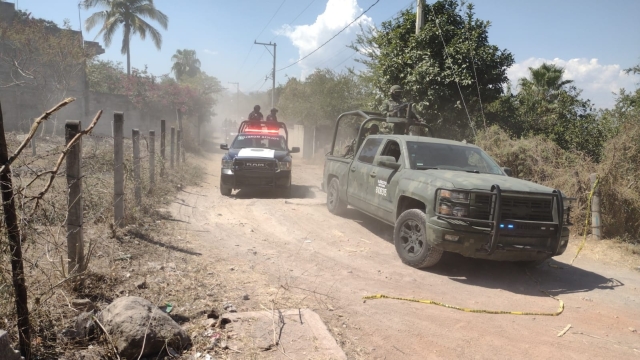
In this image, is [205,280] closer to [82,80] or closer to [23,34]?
[23,34]

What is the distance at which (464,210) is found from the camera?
5.22m

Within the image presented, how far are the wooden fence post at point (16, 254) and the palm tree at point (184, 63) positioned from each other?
218ft

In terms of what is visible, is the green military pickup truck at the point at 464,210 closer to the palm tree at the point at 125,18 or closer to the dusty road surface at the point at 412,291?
the dusty road surface at the point at 412,291

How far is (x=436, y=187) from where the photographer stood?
17.8 ft

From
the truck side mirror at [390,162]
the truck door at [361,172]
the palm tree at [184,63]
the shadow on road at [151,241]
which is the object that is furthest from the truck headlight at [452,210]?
the palm tree at [184,63]

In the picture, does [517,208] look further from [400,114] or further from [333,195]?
[400,114]

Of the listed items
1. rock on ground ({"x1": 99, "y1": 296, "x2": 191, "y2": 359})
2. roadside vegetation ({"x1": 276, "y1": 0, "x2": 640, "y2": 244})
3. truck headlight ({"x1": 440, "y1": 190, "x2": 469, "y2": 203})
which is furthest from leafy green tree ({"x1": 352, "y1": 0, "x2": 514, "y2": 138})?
rock on ground ({"x1": 99, "y1": 296, "x2": 191, "y2": 359})

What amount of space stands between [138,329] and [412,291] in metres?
2.91

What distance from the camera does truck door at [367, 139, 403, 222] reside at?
654 centimetres

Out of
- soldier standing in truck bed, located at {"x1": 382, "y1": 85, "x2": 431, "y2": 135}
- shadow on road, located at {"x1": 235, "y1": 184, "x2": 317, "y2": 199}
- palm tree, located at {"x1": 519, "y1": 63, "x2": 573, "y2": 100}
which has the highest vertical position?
palm tree, located at {"x1": 519, "y1": 63, "x2": 573, "y2": 100}

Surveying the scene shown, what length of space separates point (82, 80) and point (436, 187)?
84.4 ft

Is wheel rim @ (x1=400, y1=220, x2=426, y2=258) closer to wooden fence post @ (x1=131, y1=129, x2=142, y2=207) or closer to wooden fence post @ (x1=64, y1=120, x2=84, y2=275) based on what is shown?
wooden fence post @ (x1=64, y1=120, x2=84, y2=275)

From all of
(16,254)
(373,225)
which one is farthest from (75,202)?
(373,225)

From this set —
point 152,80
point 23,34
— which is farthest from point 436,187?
point 152,80
